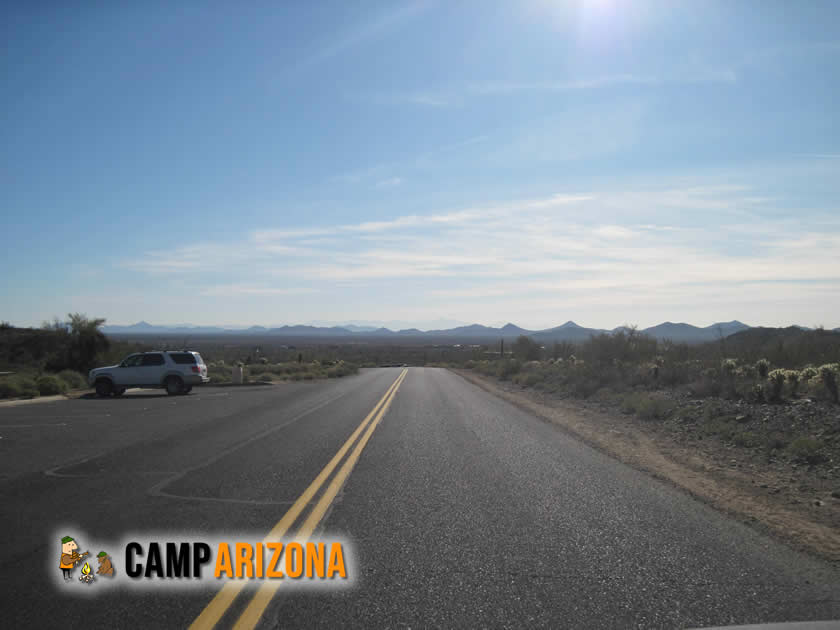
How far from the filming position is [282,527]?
6.38 m

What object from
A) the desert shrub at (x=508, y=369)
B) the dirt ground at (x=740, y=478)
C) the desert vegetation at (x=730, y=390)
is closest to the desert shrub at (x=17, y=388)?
the dirt ground at (x=740, y=478)

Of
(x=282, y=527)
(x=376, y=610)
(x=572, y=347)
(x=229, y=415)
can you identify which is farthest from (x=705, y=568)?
(x=572, y=347)

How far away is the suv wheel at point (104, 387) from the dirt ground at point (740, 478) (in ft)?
61.5

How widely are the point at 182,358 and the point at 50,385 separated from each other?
5656mm

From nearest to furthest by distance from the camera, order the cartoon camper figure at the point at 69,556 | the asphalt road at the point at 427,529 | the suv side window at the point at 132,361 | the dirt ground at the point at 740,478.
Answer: the asphalt road at the point at 427,529 < the cartoon camper figure at the point at 69,556 < the dirt ground at the point at 740,478 < the suv side window at the point at 132,361

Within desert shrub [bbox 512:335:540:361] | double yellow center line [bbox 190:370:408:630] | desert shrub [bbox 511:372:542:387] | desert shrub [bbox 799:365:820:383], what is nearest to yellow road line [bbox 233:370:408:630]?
double yellow center line [bbox 190:370:408:630]

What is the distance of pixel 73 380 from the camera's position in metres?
29.8

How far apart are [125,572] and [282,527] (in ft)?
4.97

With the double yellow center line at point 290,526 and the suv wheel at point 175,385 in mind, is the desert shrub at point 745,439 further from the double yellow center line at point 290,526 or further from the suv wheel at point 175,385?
the suv wheel at point 175,385

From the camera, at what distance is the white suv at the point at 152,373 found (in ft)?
84.5

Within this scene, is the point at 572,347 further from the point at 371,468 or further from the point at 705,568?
the point at 705,568

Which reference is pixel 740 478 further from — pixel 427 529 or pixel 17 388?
pixel 17 388

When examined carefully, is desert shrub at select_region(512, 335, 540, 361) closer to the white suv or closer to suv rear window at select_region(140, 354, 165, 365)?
the white suv

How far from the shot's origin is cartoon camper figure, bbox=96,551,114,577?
536 cm
